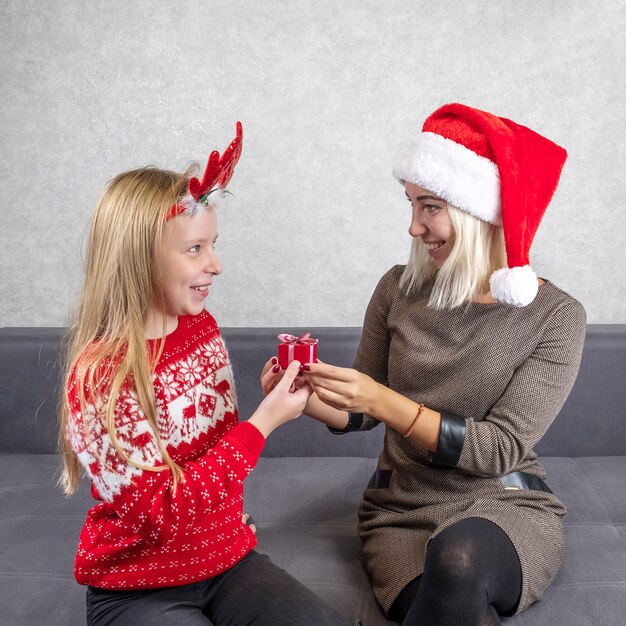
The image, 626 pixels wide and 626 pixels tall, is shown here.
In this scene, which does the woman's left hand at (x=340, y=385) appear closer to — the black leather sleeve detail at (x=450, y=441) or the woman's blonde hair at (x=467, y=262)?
the black leather sleeve detail at (x=450, y=441)

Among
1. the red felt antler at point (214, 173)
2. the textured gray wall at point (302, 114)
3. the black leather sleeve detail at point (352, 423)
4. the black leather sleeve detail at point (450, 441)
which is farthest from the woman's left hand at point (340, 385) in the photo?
the textured gray wall at point (302, 114)

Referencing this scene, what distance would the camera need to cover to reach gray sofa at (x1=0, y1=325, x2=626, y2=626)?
1637mm

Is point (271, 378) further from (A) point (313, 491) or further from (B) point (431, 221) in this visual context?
(A) point (313, 491)

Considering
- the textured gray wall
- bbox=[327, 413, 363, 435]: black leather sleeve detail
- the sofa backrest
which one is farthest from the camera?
the textured gray wall

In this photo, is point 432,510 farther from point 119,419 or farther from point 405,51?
point 405,51

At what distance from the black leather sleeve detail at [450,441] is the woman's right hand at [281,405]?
0.97 ft

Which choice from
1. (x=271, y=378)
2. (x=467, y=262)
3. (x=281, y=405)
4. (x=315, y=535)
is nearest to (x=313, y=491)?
(x=315, y=535)

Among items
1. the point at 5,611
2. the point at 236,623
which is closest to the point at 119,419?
the point at 236,623

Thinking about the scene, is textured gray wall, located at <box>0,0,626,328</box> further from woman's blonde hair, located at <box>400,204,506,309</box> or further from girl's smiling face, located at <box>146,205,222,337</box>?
girl's smiling face, located at <box>146,205,222,337</box>

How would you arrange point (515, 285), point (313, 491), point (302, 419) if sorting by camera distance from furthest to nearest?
point (302, 419) → point (313, 491) → point (515, 285)

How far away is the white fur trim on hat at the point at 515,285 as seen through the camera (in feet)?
5.11

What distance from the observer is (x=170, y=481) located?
4.50 feet

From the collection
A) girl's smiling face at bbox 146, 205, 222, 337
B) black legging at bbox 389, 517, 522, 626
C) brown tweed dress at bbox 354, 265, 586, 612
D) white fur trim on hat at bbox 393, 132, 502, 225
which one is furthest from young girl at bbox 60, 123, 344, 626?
white fur trim on hat at bbox 393, 132, 502, 225

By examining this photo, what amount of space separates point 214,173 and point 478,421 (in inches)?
30.5
